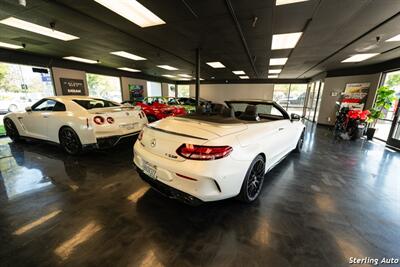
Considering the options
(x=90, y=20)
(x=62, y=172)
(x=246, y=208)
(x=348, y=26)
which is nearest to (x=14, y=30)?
(x=90, y=20)

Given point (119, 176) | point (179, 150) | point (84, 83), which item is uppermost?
point (84, 83)

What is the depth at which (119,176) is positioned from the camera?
2629mm

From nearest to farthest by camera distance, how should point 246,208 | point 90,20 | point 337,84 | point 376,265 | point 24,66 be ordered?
point 376,265, point 246,208, point 90,20, point 24,66, point 337,84

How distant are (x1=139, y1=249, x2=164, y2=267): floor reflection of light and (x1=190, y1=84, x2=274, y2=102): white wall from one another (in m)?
13.8

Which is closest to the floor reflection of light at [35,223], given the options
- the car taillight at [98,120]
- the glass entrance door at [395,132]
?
the car taillight at [98,120]

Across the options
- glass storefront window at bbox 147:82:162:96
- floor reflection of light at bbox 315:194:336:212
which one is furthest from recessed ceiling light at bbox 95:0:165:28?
glass storefront window at bbox 147:82:162:96

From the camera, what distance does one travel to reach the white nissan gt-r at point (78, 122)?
310 cm

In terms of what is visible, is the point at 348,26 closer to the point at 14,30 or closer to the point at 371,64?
the point at 371,64

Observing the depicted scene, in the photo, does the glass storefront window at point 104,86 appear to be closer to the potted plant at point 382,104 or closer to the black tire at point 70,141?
the black tire at point 70,141

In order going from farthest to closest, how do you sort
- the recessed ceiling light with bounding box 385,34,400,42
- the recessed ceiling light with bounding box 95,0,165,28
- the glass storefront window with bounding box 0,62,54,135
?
the glass storefront window with bounding box 0,62,54,135 → the recessed ceiling light with bounding box 385,34,400,42 → the recessed ceiling light with bounding box 95,0,165,28

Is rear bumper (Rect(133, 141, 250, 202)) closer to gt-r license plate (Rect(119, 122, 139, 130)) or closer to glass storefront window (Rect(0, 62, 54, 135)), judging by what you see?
gt-r license plate (Rect(119, 122, 139, 130))

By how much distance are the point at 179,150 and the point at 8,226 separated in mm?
1849

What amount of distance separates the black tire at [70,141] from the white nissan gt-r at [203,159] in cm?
213

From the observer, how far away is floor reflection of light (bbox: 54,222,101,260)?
132 centimetres
